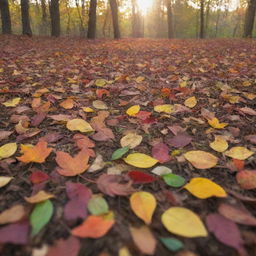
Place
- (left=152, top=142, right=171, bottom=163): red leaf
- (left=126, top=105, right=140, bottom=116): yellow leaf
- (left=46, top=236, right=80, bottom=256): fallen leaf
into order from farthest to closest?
1. (left=126, top=105, right=140, bottom=116): yellow leaf
2. (left=152, top=142, right=171, bottom=163): red leaf
3. (left=46, top=236, right=80, bottom=256): fallen leaf

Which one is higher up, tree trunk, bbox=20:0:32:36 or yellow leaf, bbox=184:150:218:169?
tree trunk, bbox=20:0:32:36

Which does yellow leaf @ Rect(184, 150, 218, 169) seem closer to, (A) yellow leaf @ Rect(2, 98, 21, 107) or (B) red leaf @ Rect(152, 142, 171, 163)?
(B) red leaf @ Rect(152, 142, 171, 163)

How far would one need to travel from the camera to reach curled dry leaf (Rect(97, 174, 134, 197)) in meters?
0.92

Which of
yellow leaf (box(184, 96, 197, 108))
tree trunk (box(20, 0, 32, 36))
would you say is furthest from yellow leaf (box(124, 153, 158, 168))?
tree trunk (box(20, 0, 32, 36))

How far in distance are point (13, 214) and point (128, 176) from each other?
0.44 metres

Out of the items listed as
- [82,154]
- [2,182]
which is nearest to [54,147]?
[82,154]

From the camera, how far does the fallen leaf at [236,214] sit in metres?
0.80

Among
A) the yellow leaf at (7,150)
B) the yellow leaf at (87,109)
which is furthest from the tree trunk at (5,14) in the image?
the yellow leaf at (7,150)

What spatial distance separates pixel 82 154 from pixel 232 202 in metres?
0.67

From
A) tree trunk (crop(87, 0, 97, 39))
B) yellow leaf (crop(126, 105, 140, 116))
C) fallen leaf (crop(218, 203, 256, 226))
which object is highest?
tree trunk (crop(87, 0, 97, 39))

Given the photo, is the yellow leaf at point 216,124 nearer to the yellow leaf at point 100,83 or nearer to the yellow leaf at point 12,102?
the yellow leaf at point 100,83

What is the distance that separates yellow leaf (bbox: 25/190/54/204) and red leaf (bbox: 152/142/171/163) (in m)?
0.53

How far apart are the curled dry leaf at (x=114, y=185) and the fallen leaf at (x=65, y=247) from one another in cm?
23

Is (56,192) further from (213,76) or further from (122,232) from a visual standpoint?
(213,76)
